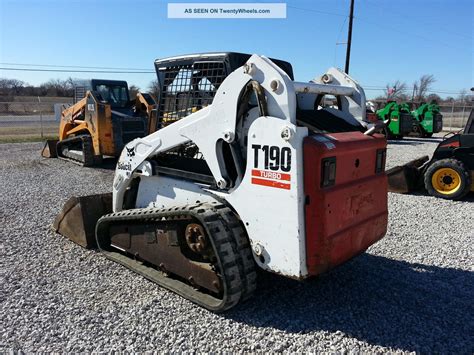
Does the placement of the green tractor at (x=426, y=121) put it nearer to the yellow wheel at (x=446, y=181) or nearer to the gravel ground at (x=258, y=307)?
the yellow wheel at (x=446, y=181)

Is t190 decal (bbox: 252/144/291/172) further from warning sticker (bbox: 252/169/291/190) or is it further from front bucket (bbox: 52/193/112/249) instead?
front bucket (bbox: 52/193/112/249)

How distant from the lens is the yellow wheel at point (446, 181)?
25.1 ft

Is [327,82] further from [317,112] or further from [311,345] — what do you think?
[311,345]

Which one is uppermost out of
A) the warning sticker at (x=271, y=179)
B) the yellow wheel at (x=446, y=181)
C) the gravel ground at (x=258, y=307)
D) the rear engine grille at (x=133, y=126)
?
the warning sticker at (x=271, y=179)

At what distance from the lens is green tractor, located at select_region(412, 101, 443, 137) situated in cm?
2017

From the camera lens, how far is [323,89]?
3576 mm

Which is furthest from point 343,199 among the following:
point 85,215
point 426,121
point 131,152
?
point 426,121

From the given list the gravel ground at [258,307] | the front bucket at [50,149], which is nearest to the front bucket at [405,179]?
the gravel ground at [258,307]

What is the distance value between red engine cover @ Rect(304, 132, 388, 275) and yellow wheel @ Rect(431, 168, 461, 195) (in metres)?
4.73

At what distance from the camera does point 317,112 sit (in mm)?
3898

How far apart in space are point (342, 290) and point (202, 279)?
1.35 meters

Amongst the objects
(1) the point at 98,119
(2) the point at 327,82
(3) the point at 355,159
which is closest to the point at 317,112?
(2) the point at 327,82

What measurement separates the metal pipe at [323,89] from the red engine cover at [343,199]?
0.46m

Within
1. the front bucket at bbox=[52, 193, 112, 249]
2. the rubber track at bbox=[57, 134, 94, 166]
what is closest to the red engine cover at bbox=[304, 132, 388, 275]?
the front bucket at bbox=[52, 193, 112, 249]
